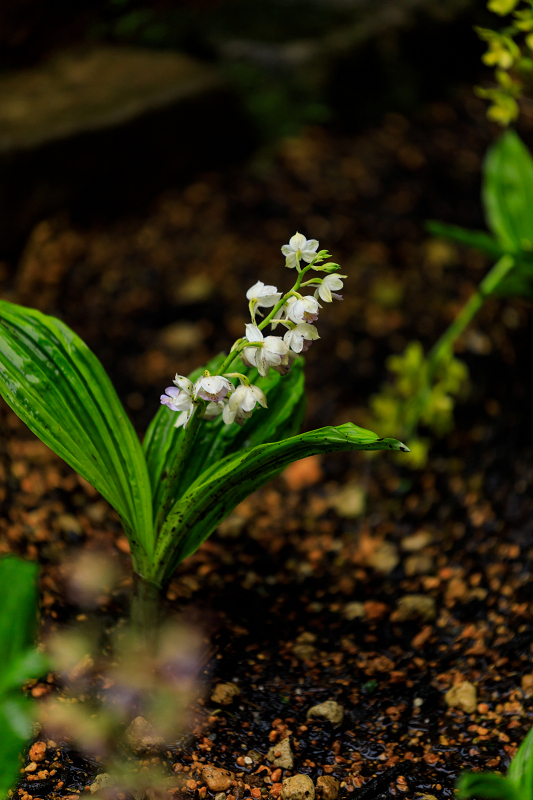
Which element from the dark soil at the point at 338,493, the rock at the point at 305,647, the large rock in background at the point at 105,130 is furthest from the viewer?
the large rock in background at the point at 105,130

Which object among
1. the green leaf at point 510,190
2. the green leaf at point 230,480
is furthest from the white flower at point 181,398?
the green leaf at point 510,190

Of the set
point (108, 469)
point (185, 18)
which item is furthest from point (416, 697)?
point (185, 18)

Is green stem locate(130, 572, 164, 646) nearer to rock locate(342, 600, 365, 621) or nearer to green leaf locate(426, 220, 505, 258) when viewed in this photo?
rock locate(342, 600, 365, 621)

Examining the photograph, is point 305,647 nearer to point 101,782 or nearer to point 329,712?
point 329,712

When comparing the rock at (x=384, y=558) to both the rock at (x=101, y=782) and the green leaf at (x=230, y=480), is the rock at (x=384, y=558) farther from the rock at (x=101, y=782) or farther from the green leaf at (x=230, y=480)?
the rock at (x=101, y=782)

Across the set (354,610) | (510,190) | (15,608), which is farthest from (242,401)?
(510,190)

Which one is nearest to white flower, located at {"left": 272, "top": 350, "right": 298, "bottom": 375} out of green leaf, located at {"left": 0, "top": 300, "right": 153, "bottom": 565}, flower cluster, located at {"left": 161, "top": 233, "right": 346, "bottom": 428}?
flower cluster, located at {"left": 161, "top": 233, "right": 346, "bottom": 428}
